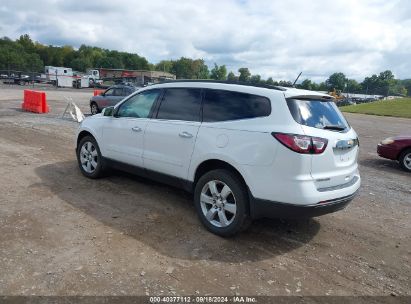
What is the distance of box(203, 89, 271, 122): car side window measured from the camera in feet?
13.4

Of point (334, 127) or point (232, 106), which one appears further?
point (232, 106)

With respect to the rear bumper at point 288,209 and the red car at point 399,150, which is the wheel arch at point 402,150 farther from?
the rear bumper at point 288,209

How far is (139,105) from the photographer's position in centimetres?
554

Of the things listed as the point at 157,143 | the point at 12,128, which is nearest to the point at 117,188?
the point at 157,143

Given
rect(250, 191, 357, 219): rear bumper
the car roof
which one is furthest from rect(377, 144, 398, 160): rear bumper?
rect(250, 191, 357, 219): rear bumper

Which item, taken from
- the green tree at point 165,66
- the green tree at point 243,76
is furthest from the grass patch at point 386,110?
the green tree at point 165,66

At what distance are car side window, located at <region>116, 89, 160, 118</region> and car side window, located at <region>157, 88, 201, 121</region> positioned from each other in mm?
260

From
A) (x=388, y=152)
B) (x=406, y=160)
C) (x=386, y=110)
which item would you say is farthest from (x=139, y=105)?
(x=386, y=110)

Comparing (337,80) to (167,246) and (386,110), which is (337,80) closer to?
(386,110)

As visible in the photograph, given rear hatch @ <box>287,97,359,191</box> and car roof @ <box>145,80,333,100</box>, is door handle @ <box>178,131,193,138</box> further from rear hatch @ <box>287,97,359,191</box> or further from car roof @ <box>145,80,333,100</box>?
rear hatch @ <box>287,97,359,191</box>

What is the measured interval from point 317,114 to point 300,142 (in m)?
0.60

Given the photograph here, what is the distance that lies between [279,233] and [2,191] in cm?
419

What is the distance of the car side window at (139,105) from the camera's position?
5.35m

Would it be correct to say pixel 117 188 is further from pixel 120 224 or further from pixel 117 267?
pixel 117 267
